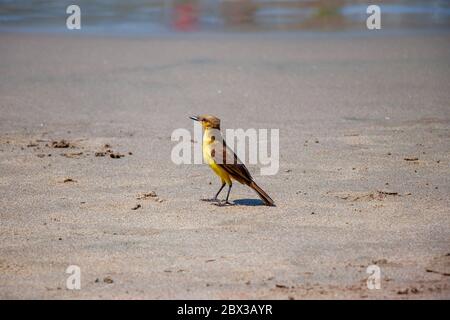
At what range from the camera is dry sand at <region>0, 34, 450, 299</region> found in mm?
6539

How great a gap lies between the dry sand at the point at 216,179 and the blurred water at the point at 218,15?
2.93m

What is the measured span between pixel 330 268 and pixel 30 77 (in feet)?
32.9

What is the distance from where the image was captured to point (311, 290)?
6.14 m

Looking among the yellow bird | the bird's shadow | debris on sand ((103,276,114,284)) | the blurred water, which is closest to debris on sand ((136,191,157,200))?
the yellow bird

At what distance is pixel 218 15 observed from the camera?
76.8 feet

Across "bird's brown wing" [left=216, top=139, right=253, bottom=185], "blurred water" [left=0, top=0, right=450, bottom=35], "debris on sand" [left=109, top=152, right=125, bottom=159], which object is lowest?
"debris on sand" [left=109, top=152, right=125, bottom=159]

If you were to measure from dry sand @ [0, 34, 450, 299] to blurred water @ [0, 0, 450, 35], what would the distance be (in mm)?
2930

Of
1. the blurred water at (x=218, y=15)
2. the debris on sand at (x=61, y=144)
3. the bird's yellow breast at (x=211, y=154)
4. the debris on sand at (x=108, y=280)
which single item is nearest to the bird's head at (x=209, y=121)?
the bird's yellow breast at (x=211, y=154)

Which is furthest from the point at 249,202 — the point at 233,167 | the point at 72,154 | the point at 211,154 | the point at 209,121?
the point at 72,154

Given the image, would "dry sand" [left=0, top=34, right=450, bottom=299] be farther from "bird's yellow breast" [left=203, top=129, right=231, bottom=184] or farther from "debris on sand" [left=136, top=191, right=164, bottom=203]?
"bird's yellow breast" [left=203, top=129, right=231, bottom=184]

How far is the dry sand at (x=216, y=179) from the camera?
257 inches

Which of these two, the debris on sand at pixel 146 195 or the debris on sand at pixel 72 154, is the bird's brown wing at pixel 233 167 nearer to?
the debris on sand at pixel 146 195
